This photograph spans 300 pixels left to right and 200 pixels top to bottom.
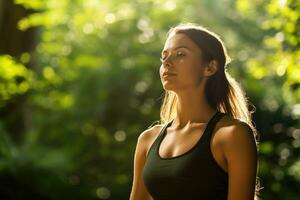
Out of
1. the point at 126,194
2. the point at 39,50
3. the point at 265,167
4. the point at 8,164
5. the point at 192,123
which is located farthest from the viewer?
the point at 265,167

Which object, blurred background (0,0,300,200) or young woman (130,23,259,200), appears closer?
young woman (130,23,259,200)

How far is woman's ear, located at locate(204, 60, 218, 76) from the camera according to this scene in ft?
9.86

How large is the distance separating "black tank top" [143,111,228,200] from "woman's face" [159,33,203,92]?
240 mm

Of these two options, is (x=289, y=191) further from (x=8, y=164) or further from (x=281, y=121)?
(x=8, y=164)

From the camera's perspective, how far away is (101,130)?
14.1 meters

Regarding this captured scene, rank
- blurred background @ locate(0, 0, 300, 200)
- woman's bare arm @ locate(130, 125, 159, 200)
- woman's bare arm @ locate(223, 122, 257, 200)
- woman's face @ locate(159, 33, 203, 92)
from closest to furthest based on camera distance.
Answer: woman's bare arm @ locate(223, 122, 257, 200) → woman's face @ locate(159, 33, 203, 92) → woman's bare arm @ locate(130, 125, 159, 200) → blurred background @ locate(0, 0, 300, 200)

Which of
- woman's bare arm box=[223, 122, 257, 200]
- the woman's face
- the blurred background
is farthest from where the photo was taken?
the blurred background

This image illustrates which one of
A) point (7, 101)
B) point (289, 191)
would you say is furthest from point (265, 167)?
point (7, 101)

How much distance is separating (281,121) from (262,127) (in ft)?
1.90

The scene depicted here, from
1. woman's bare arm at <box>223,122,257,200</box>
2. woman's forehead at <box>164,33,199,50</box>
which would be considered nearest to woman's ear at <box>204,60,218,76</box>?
woman's forehead at <box>164,33,199,50</box>

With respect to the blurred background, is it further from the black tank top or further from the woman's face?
the black tank top


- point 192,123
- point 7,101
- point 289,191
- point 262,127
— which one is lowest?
point 289,191

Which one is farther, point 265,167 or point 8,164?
point 265,167

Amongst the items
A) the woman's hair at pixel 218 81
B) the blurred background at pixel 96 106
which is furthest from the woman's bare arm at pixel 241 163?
the blurred background at pixel 96 106
